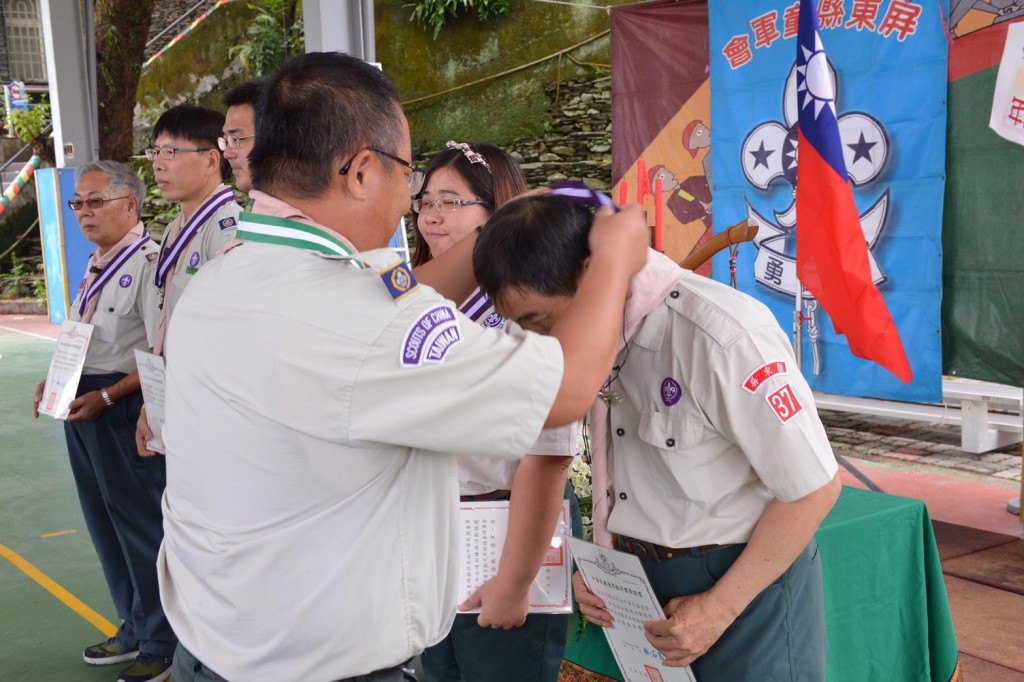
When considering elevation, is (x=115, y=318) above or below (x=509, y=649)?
above

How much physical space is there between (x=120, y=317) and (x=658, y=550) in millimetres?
2217

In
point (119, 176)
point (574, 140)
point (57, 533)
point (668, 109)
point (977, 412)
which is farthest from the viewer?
point (574, 140)

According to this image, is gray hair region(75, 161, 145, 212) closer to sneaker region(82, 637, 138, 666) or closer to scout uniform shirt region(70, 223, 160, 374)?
scout uniform shirt region(70, 223, 160, 374)

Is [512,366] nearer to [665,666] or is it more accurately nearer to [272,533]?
[272,533]

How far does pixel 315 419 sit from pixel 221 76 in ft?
45.2

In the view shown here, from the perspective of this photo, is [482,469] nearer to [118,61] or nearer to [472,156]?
[472,156]

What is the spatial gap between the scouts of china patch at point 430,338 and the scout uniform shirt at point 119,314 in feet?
7.44

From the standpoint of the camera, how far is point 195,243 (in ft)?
8.91

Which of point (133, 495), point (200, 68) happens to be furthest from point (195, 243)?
point (200, 68)

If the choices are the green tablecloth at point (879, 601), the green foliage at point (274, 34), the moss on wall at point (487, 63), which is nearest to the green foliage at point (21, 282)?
the green foliage at point (274, 34)

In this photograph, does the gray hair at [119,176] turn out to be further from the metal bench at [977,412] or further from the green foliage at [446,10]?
the green foliage at [446,10]

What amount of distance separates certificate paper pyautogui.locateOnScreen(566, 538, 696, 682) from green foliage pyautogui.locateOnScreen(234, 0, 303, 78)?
39.6ft

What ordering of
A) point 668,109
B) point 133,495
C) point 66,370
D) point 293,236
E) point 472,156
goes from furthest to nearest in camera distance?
1. point 668,109
2. point 133,495
3. point 66,370
4. point 472,156
5. point 293,236

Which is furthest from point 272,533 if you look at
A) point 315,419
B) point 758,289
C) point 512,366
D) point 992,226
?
point 758,289
